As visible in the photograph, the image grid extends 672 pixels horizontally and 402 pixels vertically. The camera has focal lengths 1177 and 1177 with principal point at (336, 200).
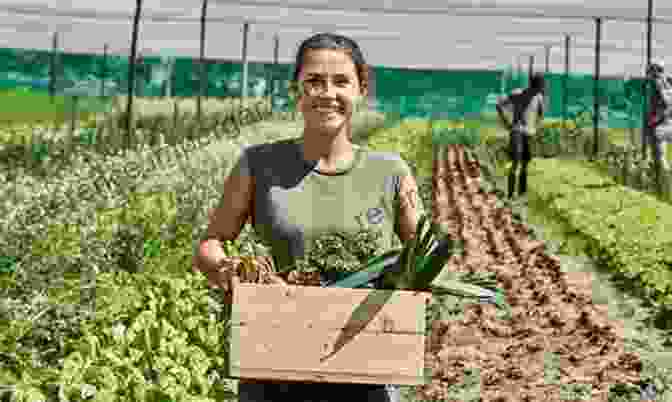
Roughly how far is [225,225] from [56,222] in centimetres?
321

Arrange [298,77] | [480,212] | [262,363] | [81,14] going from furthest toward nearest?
1. [81,14]
2. [480,212]
3. [298,77]
4. [262,363]

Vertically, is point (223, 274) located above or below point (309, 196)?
below

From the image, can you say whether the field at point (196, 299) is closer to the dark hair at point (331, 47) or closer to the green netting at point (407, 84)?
the dark hair at point (331, 47)

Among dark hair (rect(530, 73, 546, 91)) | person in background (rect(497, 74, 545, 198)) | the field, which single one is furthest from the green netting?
the field

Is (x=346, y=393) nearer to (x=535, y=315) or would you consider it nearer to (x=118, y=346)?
(x=118, y=346)

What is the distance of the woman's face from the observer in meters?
2.27

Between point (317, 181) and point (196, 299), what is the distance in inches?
74.0

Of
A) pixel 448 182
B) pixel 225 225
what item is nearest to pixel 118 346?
pixel 225 225

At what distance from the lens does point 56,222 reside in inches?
214

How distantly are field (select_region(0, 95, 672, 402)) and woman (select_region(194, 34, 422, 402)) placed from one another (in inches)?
23.5

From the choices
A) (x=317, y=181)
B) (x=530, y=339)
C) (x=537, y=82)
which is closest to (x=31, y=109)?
(x=537, y=82)

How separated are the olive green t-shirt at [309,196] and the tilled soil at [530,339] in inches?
70.4

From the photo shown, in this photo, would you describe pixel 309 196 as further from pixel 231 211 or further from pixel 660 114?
pixel 660 114

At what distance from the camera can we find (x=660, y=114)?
12.6 m
